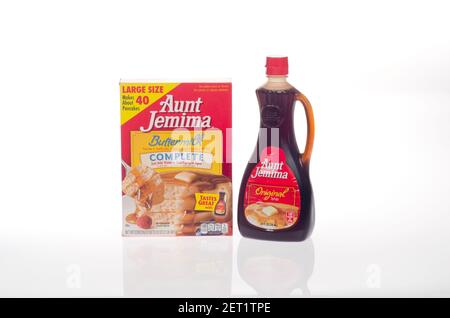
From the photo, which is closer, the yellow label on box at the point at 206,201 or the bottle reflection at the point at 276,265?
the bottle reflection at the point at 276,265

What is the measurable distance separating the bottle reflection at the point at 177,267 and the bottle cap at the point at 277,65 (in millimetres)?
681

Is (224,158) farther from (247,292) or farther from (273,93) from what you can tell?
(247,292)

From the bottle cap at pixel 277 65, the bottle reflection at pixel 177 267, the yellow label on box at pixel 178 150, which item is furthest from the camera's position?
Answer: the yellow label on box at pixel 178 150

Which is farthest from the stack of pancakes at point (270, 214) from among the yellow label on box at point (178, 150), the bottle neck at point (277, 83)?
the bottle neck at point (277, 83)

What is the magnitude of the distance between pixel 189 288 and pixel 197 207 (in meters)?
0.51

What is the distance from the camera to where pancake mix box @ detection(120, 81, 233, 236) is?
317 centimetres

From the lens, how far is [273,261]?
3.03 metres

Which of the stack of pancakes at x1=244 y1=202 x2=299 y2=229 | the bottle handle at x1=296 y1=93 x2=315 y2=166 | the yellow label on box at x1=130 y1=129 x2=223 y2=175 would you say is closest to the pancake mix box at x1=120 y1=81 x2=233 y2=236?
the yellow label on box at x1=130 y1=129 x2=223 y2=175

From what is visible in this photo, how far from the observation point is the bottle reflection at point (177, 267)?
9.11 ft

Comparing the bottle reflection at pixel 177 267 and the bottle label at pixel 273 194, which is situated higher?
the bottle label at pixel 273 194

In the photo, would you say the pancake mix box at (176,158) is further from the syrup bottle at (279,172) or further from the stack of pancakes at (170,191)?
the syrup bottle at (279,172)

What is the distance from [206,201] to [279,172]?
311 mm

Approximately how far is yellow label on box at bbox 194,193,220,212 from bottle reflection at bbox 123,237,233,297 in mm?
121

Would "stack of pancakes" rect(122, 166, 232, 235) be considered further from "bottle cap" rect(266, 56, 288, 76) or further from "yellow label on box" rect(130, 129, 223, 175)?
"bottle cap" rect(266, 56, 288, 76)
